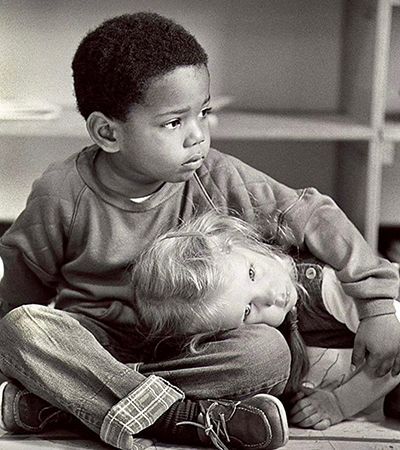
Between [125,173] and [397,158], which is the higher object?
[125,173]

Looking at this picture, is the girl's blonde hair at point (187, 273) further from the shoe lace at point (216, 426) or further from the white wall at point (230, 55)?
the white wall at point (230, 55)

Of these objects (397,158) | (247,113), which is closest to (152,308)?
(247,113)

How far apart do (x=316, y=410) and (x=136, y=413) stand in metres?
0.29

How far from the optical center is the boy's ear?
4.88 ft

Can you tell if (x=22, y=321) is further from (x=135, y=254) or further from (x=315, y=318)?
(x=315, y=318)

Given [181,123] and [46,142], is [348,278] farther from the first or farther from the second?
[46,142]

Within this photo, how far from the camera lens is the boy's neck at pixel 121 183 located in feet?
5.13

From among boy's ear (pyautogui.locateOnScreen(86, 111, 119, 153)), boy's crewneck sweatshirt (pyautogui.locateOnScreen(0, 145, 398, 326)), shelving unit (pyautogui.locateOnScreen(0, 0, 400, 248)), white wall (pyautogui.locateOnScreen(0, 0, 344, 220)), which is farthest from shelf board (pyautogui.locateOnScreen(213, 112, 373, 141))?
boy's ear (pyautogui.locateOnScreen(86, 111, 119, 153))

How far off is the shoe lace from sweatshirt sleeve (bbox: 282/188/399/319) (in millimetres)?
261

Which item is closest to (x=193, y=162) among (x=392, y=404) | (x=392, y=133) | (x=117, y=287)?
(x=117, y=287)

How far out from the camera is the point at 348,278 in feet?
4.94

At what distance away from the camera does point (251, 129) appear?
229cm

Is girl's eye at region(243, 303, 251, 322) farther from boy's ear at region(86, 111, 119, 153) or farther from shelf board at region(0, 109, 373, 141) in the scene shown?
shelf board at region(0, 109, 373, 141)

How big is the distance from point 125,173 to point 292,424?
46 centimetres
